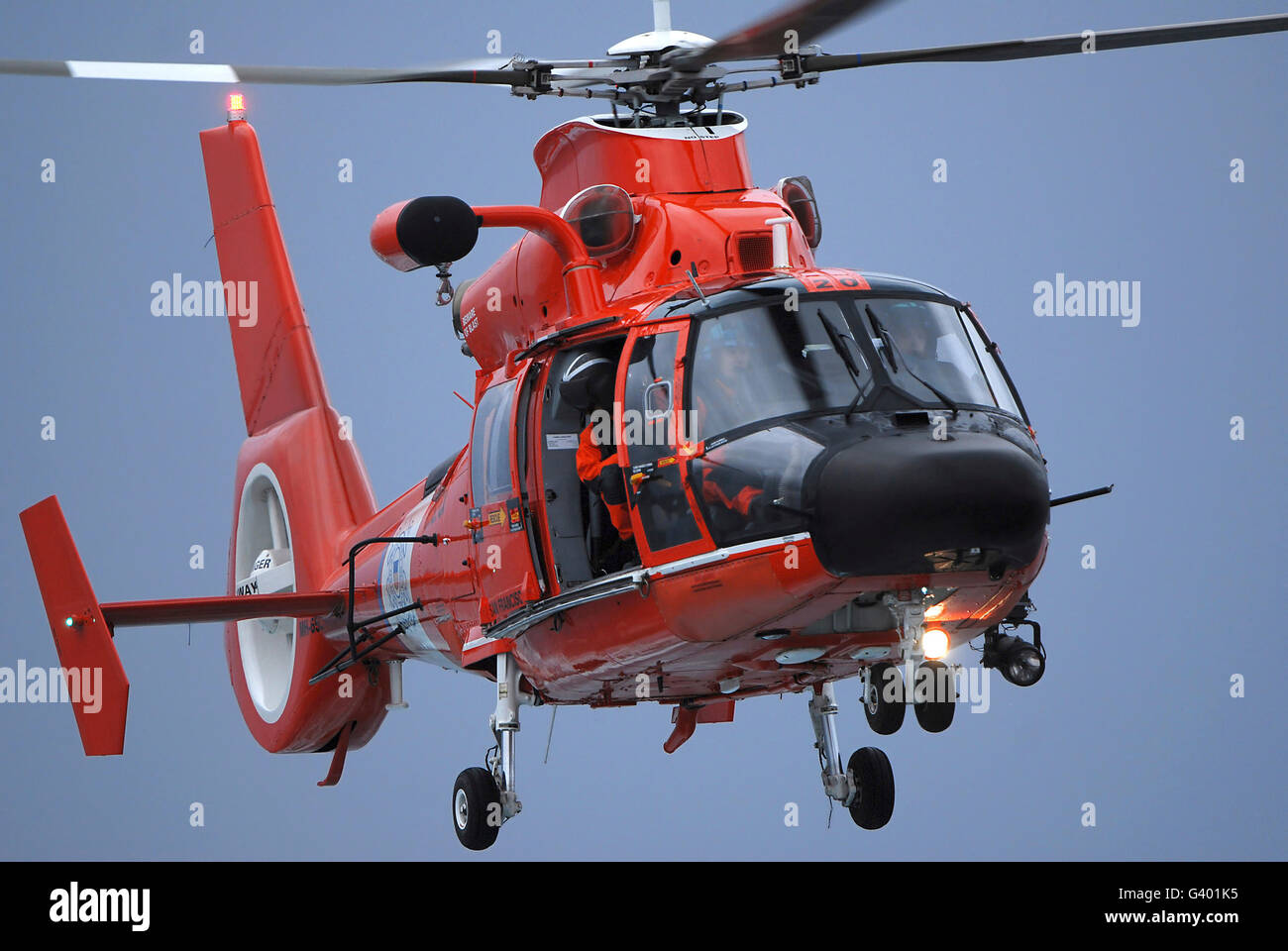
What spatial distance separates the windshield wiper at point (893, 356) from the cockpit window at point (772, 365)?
0.14 metres

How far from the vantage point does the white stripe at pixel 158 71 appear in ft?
27.4

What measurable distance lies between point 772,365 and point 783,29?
1442 millimetres

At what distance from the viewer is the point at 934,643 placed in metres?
7.72

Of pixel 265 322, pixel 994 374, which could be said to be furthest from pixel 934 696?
pixel 265 322

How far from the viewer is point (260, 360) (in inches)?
512

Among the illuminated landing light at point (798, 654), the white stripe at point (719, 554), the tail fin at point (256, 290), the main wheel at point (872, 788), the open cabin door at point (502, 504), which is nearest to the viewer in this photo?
the white stripe at point (719, 554)

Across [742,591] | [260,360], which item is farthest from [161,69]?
[260,360]

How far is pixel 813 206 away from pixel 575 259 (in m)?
1.42

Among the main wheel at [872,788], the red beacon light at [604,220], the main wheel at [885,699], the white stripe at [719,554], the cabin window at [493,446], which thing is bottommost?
the main wheel at [872,788]

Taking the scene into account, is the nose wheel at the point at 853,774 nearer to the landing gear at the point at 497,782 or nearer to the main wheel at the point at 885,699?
the main wheel at the point at 885,699

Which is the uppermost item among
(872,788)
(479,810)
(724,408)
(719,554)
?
(724,408)

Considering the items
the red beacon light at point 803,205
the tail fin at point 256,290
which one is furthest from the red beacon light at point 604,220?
the tail fin at point 256,290

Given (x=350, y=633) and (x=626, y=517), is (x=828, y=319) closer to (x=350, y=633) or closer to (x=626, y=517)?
(x=626, y=517)

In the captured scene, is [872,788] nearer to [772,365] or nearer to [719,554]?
[719,554]
